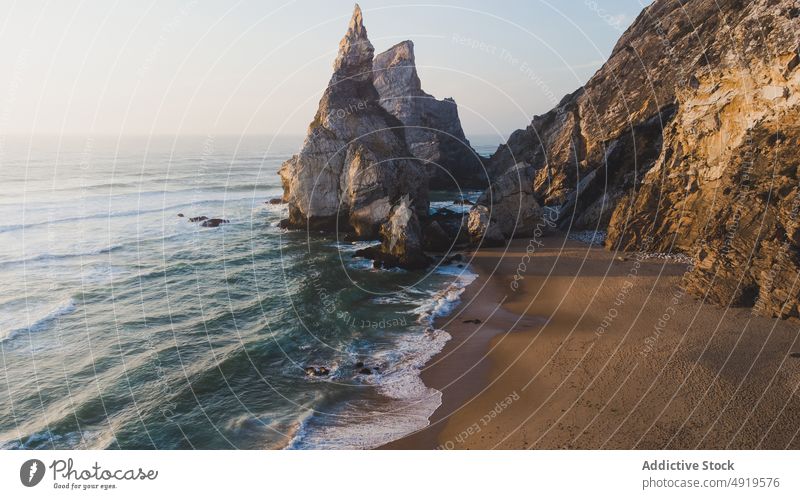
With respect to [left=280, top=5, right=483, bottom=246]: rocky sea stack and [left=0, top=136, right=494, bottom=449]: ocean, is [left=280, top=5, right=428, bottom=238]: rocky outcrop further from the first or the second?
[left=0, top=136, right=494, bottom=449]: ocean

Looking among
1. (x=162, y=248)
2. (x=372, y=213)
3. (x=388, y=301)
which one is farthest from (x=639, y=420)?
(x=162, y=248)

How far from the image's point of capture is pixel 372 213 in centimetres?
4294

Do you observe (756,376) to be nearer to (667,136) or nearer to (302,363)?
(302,363)

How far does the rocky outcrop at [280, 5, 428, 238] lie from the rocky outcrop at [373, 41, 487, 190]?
6569 mm

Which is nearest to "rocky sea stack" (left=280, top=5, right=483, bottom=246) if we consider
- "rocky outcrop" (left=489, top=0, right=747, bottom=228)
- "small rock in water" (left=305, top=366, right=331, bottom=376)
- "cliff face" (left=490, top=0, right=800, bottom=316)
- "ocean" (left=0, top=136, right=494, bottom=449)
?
"ocean" (left=0, top=136, right=494, bottom=449)

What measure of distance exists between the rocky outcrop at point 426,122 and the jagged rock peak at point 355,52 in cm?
479

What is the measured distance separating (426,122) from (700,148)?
4421cm

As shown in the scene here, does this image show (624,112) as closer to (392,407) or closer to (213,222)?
(392,407)

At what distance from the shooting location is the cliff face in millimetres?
21984

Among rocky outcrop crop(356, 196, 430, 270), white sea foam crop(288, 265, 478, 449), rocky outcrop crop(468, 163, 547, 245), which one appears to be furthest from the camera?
rocky outcrop crop(468, 163, 547, 245)

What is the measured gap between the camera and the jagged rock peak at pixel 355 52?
51.5m

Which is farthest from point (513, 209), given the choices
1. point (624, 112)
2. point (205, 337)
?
point (205, 337)

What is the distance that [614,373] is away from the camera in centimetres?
1747

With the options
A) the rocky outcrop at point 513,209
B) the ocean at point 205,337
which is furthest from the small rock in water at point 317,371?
the rocky outcrop at point 513,209
